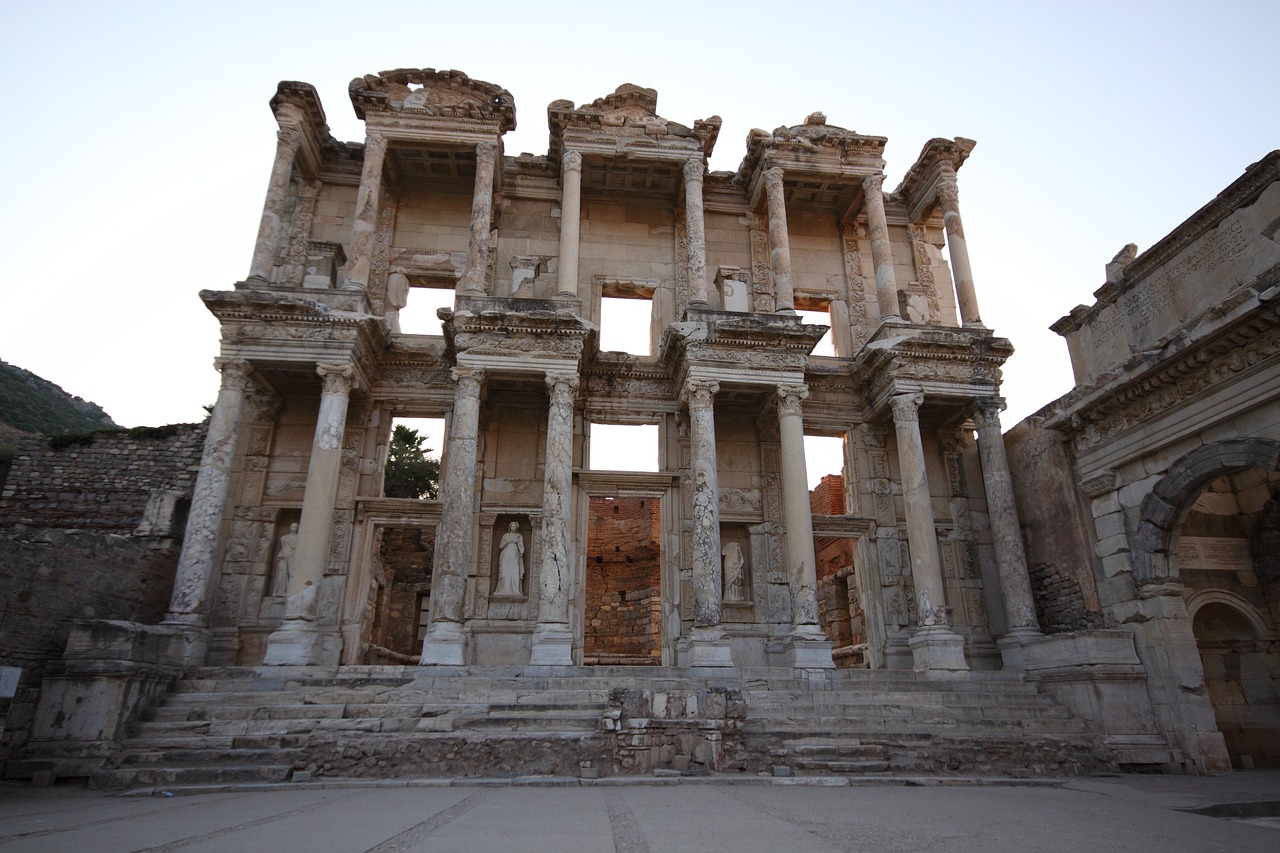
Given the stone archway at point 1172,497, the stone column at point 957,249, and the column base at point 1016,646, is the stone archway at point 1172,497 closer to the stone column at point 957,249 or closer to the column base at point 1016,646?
the column base at point 1016,646

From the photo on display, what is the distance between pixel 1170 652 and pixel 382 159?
16.7m

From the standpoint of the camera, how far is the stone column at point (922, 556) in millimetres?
13141

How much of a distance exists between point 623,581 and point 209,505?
484 inches

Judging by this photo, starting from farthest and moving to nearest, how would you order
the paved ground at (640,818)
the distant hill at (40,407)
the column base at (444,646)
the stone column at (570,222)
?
the distant hill at (40,407), the stone column at (570,222), the column base at (444,646), the paved ground at (640,818)

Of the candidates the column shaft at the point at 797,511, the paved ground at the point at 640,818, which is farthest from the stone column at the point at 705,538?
the paved ground at the point at 640,818

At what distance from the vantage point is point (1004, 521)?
14.5 meters

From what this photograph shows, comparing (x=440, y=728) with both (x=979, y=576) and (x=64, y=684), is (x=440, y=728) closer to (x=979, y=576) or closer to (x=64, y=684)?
(x=64, y=684)

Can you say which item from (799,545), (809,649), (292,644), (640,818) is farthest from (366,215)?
(640,818)

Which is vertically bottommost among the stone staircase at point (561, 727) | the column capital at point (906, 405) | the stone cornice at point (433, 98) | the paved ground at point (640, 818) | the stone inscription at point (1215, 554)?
the paved ground at point (640, 818)

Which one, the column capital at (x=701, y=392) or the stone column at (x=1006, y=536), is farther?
the column capital at (x=701, y=392)

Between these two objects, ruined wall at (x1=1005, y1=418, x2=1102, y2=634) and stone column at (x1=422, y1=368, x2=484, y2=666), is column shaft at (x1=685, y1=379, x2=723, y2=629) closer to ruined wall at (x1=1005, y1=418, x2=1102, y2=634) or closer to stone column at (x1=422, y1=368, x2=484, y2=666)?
stone column at (x1=422, y1=368, x2=484, y2=666)

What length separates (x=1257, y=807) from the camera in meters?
7.05

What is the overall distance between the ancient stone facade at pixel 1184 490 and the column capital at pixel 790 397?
Answer: 4479mm

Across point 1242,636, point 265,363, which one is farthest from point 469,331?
point 1242,636
